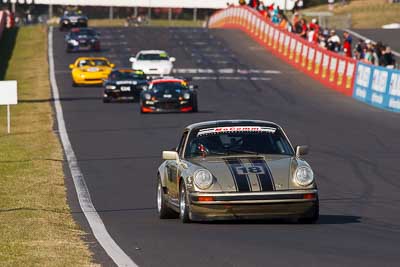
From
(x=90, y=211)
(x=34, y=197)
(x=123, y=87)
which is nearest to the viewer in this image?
(x=90, y=211)

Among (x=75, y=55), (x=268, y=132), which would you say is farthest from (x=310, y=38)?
(x=268, y=132)

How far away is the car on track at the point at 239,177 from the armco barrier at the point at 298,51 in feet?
96.6

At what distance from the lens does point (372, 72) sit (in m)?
40.8

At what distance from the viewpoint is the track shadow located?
6106 centimetres

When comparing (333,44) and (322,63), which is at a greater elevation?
(333,44)

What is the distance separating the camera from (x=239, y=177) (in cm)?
1387

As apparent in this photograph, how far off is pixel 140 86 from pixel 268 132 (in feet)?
92.5

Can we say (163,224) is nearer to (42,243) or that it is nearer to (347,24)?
(42,243)

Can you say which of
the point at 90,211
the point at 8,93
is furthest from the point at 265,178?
the point at 8,93

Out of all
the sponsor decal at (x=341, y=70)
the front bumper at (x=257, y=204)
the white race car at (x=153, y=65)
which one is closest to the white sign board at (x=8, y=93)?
the sponsor decal at (x=341, y=70)

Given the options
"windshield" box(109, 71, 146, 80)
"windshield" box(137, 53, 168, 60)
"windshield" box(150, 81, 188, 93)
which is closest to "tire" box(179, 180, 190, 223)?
"windshield" box(150, 81, 188, 93)

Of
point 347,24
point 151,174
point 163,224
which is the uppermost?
point 163,224

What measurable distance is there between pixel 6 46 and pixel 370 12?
102 ft

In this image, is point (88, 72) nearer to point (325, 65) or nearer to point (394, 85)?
point (325, 65)
